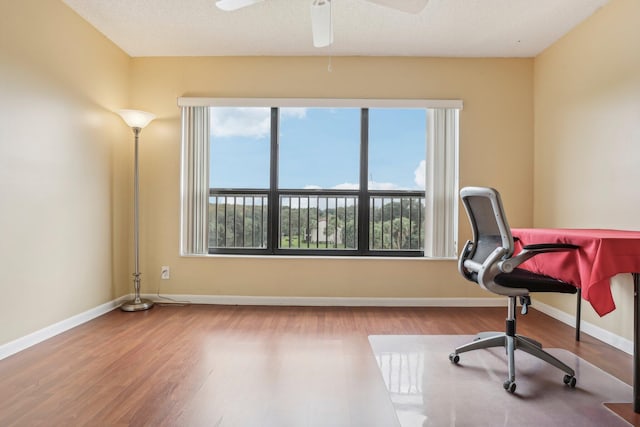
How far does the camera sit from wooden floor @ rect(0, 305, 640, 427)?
1.72 meters

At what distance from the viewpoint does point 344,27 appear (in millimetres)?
3201

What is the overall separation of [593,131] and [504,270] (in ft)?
5.98

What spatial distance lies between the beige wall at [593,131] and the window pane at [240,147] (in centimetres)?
281

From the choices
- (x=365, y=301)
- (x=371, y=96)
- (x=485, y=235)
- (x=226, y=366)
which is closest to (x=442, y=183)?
(x=371, y=96)

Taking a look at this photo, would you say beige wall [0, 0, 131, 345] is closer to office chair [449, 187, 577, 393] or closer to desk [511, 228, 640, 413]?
office chair [449, 187, 577, 393]

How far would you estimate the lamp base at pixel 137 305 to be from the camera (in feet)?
11.5

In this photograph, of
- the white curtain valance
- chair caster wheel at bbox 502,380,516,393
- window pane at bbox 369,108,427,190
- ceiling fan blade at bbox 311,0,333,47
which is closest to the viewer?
chair caster wheel at bbox 502,380,516,393

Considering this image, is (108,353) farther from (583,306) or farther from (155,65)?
(583,306)

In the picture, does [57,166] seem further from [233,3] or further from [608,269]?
[608,269]

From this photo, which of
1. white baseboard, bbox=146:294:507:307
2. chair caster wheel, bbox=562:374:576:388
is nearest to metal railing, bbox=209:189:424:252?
white baseboard, bbox=146:294:507:307

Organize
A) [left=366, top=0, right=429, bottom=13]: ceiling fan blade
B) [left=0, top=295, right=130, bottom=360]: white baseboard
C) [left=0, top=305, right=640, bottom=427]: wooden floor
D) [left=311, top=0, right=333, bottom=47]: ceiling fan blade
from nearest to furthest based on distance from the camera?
[left=0, top=305, right=640, bottom=427]: wooden floor → [left=366, top=0, right=429, bottom=13]: ceiling fan blade → [left=311, top=0, right=333, bottom=47]: ceiling fan blade → [left=0, top=295, right=130, bottom=360]: white baseboard

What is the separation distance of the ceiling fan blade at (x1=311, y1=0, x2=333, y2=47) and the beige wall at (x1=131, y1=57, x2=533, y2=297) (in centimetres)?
110

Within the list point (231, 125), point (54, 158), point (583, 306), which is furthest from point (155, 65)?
point (583, 306)

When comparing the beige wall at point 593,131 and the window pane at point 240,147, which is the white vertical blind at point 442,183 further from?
the window pane at point 240,147
